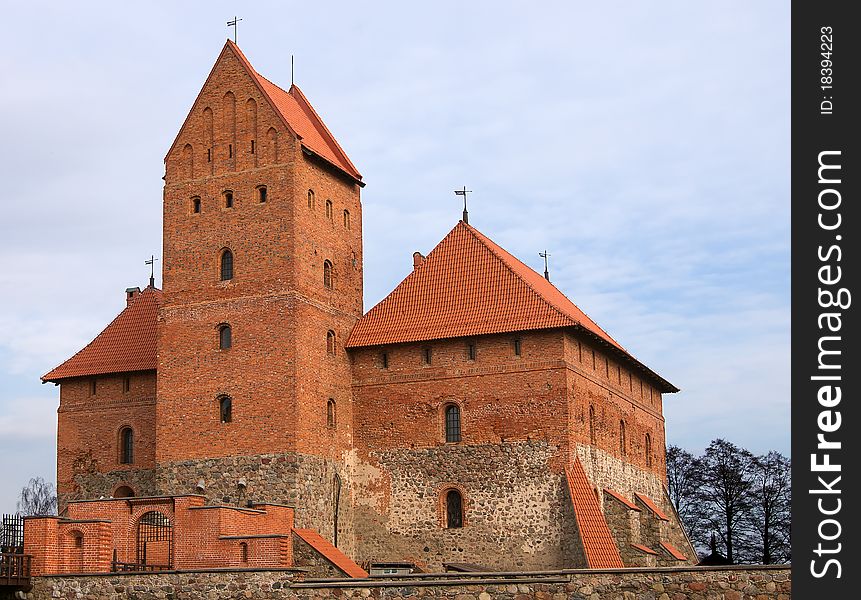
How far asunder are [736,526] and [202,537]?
3612 centimetres

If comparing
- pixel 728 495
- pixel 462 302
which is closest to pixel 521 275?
pixel 462 302

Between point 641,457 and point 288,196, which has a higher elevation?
point 288,196

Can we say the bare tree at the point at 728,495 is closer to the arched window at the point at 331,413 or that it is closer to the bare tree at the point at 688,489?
the bare tree at the point at 688,489

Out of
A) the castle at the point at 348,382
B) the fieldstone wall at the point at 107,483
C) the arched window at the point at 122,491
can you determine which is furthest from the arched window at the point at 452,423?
the arched window at the point at 122,491

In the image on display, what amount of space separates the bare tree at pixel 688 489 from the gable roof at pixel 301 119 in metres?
28.6

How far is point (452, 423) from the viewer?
32.5 metres

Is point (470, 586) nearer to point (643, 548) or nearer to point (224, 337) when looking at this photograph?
point (643, 548)

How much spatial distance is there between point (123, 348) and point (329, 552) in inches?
450

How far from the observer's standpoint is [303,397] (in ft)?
103

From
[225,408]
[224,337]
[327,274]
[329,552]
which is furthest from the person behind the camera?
[327,274]

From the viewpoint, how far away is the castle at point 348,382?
102ft

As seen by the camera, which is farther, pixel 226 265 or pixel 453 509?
pixel 226 265
